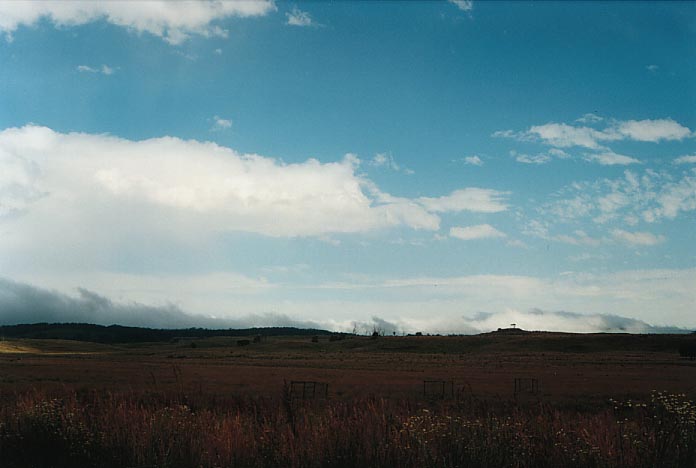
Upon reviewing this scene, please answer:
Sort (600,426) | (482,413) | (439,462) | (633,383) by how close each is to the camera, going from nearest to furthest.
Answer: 1. (439,462)
2. (600,426)
3. (482,413)
4. (633,383)

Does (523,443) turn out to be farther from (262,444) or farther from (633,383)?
(633,383)

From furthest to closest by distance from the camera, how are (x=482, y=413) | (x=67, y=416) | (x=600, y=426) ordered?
(x=482, y=413), (x=67, y=416), (x=600, y=426)

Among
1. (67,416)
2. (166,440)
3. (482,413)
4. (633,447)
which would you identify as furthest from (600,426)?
(67,416)

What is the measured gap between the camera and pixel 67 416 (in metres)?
14.9

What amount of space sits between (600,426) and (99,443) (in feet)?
32.7

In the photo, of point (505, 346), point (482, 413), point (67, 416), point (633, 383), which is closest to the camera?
point (67, 416)

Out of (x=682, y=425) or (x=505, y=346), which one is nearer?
(x=682, y=425)

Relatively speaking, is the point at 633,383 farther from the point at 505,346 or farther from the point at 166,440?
the point at 505,346

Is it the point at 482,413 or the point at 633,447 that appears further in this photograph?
the point at 482,413

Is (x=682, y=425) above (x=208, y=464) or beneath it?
above

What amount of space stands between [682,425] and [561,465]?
2.16 meters

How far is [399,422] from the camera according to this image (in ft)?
45.3

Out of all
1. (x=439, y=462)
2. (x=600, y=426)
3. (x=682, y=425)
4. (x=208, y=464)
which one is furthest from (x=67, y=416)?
(x=682, y=425)

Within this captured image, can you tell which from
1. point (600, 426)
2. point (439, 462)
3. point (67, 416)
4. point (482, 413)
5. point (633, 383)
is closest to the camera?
point (439, 462)
